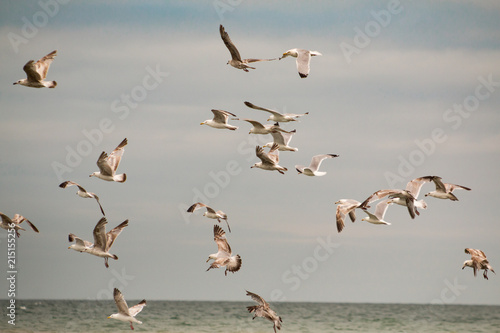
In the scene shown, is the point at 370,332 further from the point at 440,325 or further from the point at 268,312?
the point at 268,312

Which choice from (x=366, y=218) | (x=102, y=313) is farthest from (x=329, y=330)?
(x=366, y=218)

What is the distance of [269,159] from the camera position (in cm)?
2456

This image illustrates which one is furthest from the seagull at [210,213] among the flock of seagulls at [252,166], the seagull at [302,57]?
the seagull at [302,57]

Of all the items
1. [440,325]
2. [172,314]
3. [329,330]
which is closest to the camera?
[329,330]

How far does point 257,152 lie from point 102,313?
36.4 metres

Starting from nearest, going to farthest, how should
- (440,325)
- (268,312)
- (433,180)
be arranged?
(268,312), (433,180), (440,325)

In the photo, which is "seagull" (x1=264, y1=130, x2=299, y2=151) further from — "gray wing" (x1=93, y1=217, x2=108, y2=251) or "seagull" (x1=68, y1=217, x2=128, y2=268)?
"gray wing" (x1=93, y1=217, x2=108, y2=251)

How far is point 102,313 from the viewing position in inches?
2267

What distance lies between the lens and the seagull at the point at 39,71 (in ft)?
75.0

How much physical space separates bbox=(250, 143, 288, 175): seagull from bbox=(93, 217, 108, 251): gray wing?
15.9 ft

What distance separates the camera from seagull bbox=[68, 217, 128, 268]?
869 inches

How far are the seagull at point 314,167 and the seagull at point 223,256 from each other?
2947 millimetres

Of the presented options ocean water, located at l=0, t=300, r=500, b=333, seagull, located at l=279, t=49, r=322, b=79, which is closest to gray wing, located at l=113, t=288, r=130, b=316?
seagull, located at l=279, t=49, r=322, b=79

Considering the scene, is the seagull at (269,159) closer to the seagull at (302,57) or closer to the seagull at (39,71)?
the seagull at (302,57)
